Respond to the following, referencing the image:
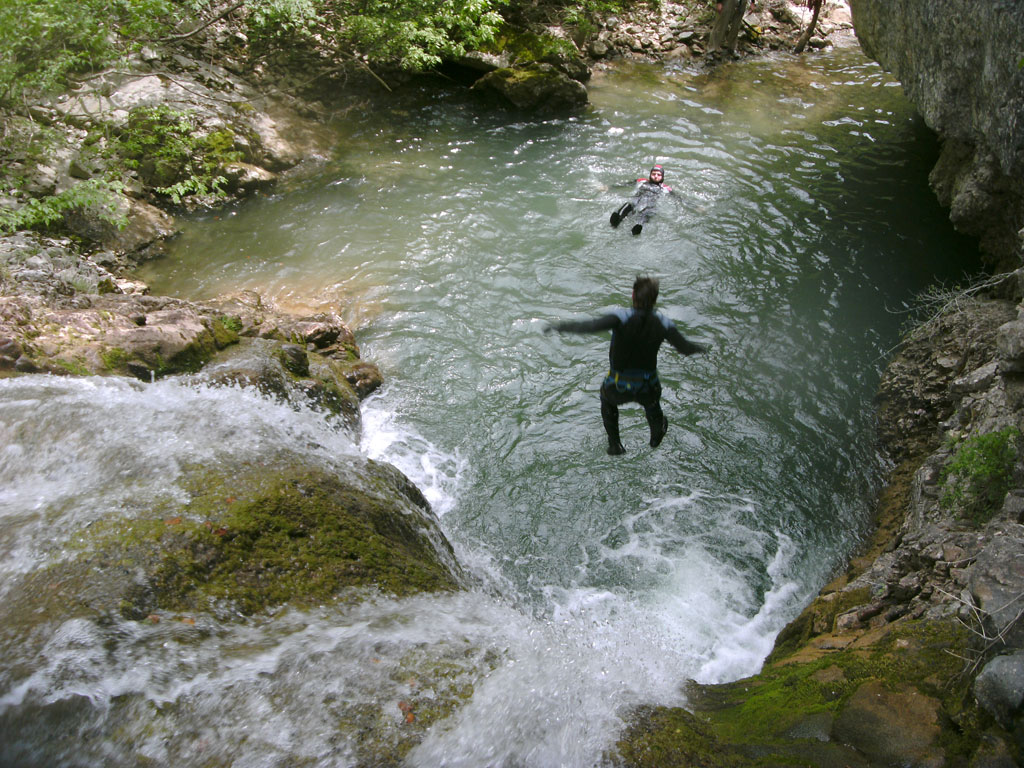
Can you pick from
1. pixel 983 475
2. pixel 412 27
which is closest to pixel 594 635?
pixel 983 475

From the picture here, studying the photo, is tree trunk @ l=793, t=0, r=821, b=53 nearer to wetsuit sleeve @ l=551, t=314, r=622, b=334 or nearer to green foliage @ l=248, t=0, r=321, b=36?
green foliage @ l=248, t=0, r=321, b=36

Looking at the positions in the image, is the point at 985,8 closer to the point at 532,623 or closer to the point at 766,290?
the point at 766,290

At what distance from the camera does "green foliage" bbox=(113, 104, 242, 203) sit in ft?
35.4

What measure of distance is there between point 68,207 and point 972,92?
1238cm

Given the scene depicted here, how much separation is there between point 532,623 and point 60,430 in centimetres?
404

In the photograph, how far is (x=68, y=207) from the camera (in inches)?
365

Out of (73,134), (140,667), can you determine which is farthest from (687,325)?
(73,134)

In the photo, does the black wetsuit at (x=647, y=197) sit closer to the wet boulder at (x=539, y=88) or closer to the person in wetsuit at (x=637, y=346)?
the wet boulder at (x=539, y=88)

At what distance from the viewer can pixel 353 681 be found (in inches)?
134

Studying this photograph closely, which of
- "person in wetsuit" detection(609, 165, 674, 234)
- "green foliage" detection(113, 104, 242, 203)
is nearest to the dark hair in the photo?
"person in wetsuit" detection(609, 165, 674, 234)

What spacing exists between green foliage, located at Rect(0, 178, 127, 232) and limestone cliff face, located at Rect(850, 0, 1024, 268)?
37.2ft

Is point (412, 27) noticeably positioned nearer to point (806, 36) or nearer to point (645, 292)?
point (645, 292)

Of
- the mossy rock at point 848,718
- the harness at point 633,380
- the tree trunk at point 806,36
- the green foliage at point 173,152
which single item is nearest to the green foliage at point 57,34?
the green foliage at point 173,152

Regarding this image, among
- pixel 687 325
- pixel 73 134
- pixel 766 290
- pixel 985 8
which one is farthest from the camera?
pixel 73 134
